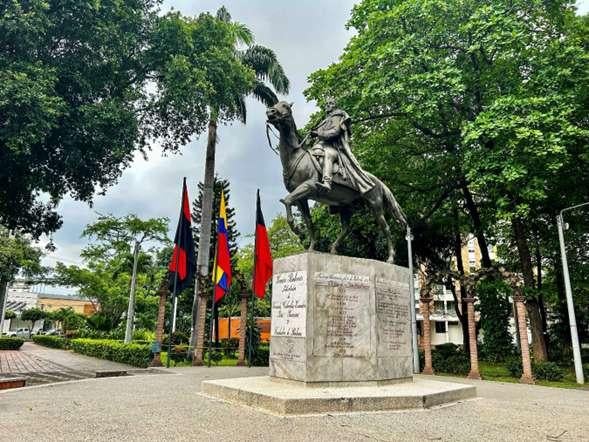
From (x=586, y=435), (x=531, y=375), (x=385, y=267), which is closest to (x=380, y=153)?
(x=531, y=375)

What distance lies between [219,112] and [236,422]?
59.1ft

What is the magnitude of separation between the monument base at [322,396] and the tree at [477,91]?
9.70 metres

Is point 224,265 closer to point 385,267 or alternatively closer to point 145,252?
point 385,267

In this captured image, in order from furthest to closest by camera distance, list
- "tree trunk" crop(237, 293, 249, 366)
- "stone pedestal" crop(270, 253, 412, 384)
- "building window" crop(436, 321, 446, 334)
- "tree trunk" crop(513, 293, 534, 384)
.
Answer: "building window" crop(436, 321, 446, 334), "tree trunk" crop(237, 293, 249, 366), "tree trunk" crop(513, 293, 534, 384), "stone pedestal" crop(270, 253, 412, 384)

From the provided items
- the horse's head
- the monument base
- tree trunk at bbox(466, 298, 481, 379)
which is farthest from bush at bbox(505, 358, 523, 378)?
the horse's head

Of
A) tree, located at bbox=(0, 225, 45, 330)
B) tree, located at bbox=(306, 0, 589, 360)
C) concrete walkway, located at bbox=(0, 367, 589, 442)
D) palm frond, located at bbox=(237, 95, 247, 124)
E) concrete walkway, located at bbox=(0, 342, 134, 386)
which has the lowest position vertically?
concrete walkway, located at bbox=(0, 342, 134, 386)

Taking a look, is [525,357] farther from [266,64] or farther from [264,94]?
[266,64]

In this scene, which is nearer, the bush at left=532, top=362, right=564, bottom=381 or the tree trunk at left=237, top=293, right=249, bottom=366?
the bush at left=532, top=362, right=564, bottom=381

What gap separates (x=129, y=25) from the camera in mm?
15461

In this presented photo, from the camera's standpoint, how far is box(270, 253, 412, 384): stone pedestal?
7660mm

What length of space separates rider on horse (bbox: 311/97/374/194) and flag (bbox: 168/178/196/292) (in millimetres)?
10580

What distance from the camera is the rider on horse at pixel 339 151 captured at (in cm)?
911

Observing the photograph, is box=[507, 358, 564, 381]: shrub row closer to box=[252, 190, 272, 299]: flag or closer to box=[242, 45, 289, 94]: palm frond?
box=[252, 190, 272, 299]: flag

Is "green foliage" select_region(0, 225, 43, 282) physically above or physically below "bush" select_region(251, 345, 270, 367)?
above
